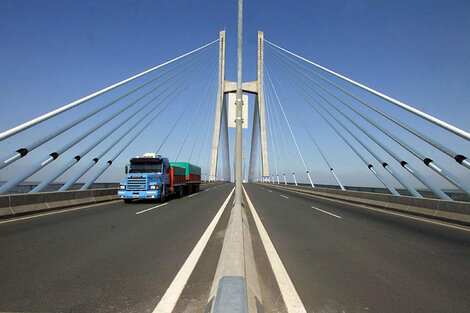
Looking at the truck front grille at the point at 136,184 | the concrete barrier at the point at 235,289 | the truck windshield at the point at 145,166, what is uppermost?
the truck windshield at the point at 145,166

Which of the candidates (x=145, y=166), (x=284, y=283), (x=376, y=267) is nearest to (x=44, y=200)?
(x=145, y=166)

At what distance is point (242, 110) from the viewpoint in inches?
371

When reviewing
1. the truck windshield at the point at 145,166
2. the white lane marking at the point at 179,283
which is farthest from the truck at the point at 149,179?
the white lane marking at the point at 179,283

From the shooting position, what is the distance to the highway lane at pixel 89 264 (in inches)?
120

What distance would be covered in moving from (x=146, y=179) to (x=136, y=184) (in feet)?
2.06

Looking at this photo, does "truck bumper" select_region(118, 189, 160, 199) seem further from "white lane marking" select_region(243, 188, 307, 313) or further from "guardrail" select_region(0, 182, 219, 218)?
"white lane marking" select_region(243, 188, 307, 313)

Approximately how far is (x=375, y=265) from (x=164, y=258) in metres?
3.69

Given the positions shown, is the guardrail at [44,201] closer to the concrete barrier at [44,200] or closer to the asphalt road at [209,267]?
the concrete barrier at [44,200]

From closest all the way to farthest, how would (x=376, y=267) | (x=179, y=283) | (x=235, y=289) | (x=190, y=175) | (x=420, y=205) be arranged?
(x=235, y=289) < (x=179, y=283) < (x=376, y=267) < (x=420, y=205) < (x=190, y=175)

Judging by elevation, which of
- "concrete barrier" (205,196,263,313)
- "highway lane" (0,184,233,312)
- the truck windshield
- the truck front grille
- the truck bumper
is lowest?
"highway lane" (0,184,233,312)

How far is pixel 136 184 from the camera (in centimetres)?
1487

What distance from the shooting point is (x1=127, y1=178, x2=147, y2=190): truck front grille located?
14.8 m

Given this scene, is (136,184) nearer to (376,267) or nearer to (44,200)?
(44,200)

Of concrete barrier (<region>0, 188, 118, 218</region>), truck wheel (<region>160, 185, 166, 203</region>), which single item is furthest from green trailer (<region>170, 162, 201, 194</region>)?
concrete barrier (<region>0, 188, 118, 218</region>)
